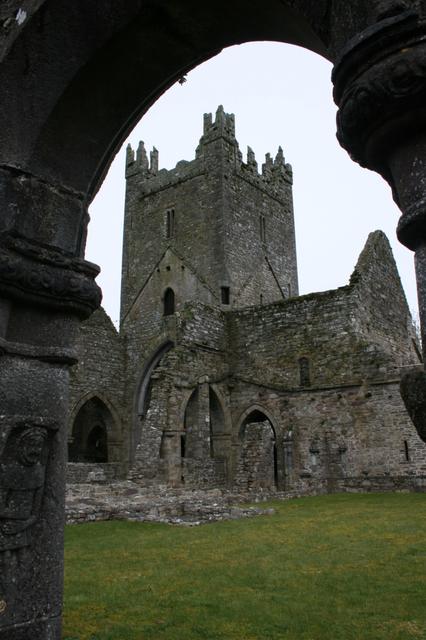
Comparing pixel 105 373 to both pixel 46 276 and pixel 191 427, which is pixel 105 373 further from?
pixel 46 276

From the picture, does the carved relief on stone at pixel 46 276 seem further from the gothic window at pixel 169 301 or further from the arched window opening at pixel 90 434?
the gothic window at pixel 169 301

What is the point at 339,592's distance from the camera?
15.2ft

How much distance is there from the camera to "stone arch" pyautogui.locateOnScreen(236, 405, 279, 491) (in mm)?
16844

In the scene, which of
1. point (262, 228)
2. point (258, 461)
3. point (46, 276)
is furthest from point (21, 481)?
point (262, 228)

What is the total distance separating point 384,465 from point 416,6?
15.3 metres

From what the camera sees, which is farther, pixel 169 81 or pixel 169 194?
pixel 169 194

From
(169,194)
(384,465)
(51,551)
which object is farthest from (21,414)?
(169,194)

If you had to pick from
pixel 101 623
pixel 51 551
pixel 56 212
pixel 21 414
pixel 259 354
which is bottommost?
pixel 101 623

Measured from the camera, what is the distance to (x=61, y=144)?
3.02 metres

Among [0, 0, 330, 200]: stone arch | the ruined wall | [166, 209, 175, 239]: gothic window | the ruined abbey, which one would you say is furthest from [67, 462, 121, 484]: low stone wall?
[166, 209, 175, 239]: gothic window

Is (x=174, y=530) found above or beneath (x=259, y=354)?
beneath

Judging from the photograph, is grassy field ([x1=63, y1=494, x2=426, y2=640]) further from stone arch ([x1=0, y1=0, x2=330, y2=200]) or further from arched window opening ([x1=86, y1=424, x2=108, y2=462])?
arched window opening ([x1=86, y1=424, x2=108, y2=462])

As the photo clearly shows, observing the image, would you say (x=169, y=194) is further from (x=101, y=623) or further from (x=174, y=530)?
(x=101, y=623)

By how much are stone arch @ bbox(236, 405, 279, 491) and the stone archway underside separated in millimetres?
14214
